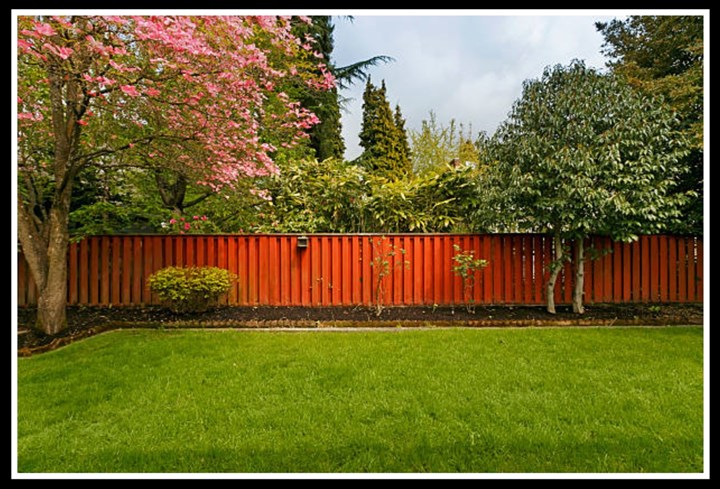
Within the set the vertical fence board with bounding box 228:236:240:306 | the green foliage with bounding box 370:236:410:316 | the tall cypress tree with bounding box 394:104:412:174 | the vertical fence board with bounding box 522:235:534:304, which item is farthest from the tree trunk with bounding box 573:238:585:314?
Result: the tall cypress tree with bounding box 394:104:412:174

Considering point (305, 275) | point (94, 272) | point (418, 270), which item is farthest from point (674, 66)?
point (94, 272)

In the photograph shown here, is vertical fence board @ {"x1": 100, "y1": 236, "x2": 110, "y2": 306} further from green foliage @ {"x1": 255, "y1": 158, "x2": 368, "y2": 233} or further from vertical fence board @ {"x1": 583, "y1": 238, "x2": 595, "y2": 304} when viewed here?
vertical fence board @ {"x1": 583, "y1": 238, "x2": 595, "y2": 304}

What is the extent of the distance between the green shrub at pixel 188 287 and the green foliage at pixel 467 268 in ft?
11.1

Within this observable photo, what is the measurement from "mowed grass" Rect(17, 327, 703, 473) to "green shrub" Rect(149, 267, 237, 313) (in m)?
0.88

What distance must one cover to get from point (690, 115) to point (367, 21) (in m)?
5.64

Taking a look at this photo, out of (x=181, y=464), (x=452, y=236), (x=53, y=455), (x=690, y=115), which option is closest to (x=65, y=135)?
(x=53, y=455)

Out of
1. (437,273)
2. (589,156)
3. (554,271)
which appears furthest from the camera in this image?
(437,273)

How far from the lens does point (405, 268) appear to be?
516cm

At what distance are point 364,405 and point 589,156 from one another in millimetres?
4063

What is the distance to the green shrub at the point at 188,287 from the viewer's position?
4352mm

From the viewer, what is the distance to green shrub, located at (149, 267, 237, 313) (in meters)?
4.35

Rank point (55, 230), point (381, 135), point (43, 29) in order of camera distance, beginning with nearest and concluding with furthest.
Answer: point (43, 29) → point (55, 230) → point (381, 135)

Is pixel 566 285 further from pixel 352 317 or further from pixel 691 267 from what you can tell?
pixel 352 317

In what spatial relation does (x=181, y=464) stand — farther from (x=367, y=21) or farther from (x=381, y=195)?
(x=381, y=195)
